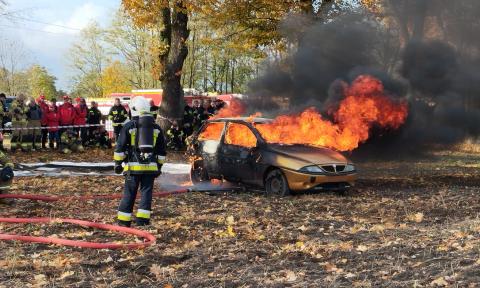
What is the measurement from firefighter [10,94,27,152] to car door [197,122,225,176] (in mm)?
7380

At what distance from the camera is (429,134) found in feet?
45.2

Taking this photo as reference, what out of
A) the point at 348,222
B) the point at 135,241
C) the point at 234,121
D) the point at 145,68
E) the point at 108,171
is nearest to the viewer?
the point at 135,241

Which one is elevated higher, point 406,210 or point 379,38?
point 379,38

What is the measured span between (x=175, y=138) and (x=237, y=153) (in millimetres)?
8619

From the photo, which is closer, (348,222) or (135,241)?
(135,241)

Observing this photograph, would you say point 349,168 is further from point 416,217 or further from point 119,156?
point 119,156

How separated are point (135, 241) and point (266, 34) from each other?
16.7 meters

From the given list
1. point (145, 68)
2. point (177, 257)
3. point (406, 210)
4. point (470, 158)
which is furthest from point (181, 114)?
point (145, 68)

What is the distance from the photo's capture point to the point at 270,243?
614 centimetres

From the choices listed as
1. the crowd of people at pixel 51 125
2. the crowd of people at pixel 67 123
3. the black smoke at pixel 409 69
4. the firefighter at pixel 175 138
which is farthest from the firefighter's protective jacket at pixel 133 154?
the firefighter at pixel 175 138

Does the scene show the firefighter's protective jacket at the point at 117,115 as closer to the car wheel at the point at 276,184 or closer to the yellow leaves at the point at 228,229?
the car wheel at the point at 276,184

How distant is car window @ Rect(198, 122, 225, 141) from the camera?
10969 mm

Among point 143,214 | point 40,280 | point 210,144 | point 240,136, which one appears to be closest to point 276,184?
point 240,136

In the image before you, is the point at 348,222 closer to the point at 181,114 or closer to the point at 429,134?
the point at 429,134
